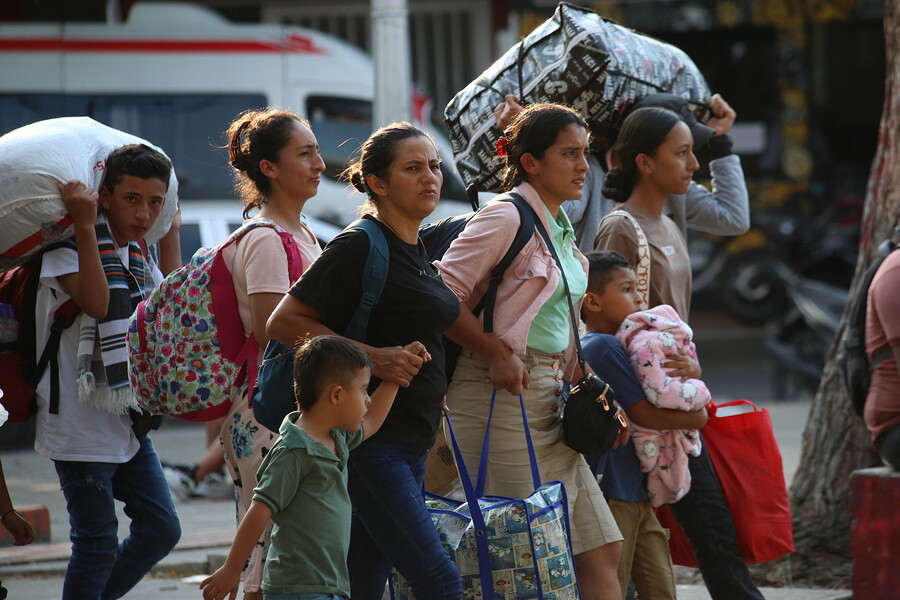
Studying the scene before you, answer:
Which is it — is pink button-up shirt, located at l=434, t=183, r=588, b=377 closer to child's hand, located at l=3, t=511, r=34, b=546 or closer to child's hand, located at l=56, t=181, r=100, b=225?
child's hand, located at l=56, t=181, r=100, b=225

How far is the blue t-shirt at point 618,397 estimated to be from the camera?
12.6ft

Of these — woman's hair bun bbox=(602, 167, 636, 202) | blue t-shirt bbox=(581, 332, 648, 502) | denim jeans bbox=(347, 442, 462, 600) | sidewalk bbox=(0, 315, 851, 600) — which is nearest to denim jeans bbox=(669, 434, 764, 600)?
blue t-shirt bbox=(581, 332, 648, 502)

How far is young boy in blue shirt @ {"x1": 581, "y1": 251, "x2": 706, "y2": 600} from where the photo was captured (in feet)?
12.6

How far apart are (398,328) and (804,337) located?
7893mm

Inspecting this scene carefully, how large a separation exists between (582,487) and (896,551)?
1542 millimetres

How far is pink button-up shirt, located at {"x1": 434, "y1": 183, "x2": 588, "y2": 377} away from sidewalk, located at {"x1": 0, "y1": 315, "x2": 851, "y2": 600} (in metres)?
1.90

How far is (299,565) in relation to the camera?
117 inches

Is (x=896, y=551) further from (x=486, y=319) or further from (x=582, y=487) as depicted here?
(x=486, y=319)

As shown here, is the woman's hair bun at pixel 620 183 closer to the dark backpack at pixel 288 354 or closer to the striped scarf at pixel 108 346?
the dark backpack at pixel 288 354

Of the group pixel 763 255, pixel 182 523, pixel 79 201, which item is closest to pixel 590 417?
pixel 79 201

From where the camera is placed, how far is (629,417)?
3.89m

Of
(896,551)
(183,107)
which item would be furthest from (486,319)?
(183,107)

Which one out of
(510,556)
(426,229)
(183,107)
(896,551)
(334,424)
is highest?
(183,107)

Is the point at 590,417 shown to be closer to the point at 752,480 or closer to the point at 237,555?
the point at 752,480
